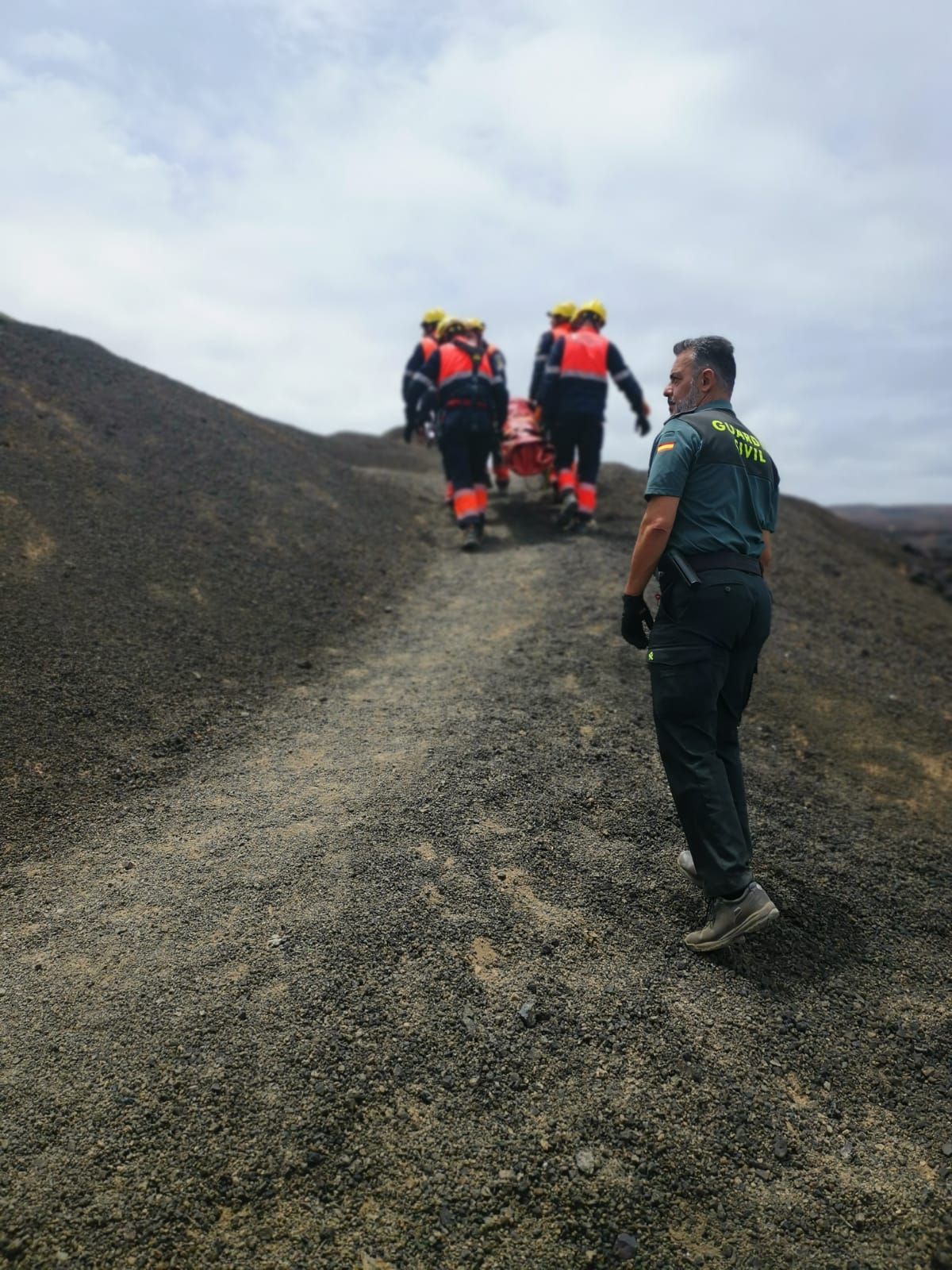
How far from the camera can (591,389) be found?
32.4 feet

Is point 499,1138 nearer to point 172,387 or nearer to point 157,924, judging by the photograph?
point 157,924

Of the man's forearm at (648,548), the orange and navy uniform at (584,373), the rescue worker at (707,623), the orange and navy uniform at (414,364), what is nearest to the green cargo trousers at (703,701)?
the rescue worker at (707,623)

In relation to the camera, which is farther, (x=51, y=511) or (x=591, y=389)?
(x=591, y=389)

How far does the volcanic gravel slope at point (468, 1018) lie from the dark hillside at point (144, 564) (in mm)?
517

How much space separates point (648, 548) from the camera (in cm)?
341

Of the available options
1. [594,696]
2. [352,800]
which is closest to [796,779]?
[594,696]

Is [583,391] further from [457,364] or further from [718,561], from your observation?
[718,561]

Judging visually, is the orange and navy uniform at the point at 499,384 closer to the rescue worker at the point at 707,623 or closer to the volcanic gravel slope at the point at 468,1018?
the volcanic gravel slope at the point at 468,1018

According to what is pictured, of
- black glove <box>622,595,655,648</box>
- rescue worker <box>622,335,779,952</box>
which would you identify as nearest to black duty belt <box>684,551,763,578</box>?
rescue worker <box>622,335,779,952</box>

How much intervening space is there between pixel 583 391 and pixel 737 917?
7569mm

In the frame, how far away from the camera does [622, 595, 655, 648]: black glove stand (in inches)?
141

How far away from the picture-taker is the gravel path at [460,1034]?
2.49 metres

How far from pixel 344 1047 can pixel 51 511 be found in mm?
5758

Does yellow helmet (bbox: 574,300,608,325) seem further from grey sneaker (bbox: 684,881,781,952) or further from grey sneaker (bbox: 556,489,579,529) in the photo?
grey sneaker (bbox: 684,881,781,952)
